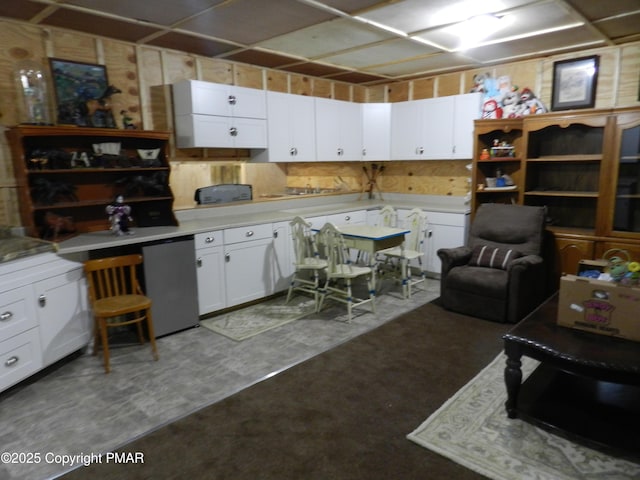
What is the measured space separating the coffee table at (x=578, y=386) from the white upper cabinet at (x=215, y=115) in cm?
315

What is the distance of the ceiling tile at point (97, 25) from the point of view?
319 cm

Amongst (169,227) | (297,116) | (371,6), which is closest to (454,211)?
(297,116)

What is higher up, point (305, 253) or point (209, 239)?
point (209, 239)

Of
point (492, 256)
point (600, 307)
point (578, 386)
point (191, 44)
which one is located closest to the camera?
point (600, 307)

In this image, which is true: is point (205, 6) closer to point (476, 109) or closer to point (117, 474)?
point (117, 474)

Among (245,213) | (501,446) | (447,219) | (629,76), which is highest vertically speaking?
(629,76)

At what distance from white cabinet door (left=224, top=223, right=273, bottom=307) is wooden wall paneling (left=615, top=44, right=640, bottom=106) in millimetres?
3792

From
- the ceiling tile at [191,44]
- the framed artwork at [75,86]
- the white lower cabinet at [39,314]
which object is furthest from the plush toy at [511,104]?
the white lower cabinet at [39,314]

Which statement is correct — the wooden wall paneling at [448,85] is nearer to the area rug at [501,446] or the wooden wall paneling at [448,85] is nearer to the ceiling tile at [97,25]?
the ceiling tile at [97,25]

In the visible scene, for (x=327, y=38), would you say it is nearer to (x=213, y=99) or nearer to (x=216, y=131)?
(x=213, y=99)

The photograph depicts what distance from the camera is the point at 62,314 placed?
9.94 ft

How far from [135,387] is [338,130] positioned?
12.7 ft

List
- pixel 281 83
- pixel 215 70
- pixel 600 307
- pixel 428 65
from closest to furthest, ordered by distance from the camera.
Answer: pixel 600 307
pixel 215 70
pixel 428 65
pixel 281 83

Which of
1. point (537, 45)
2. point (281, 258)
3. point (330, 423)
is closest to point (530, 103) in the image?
point (537, 45)
